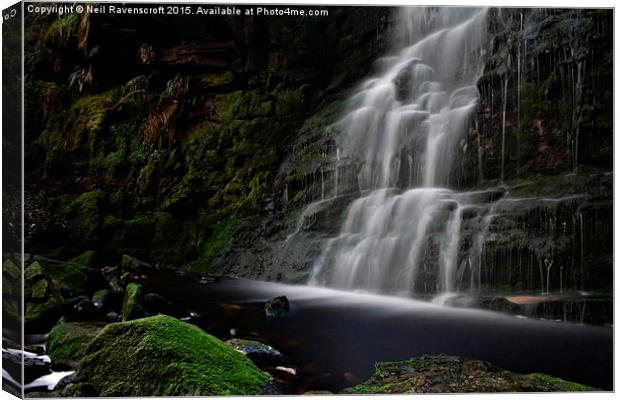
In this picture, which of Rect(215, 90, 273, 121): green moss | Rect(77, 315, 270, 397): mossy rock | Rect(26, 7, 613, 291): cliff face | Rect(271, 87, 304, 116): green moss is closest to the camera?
Rect(77, 315, 270, 397): mossy rock

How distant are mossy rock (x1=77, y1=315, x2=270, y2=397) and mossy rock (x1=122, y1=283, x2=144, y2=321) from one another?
22.4 inches

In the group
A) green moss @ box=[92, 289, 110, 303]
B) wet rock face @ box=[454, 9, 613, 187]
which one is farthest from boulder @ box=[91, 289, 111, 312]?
wet rock face @ box=[454, 9, 613, 187]

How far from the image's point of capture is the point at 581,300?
21.9 feet

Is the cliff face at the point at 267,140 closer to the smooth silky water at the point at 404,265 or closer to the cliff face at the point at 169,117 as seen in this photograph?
the cliff face at the point at 169,117

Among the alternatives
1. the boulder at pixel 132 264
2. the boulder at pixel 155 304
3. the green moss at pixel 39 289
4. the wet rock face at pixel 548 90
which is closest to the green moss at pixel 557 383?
the wet rock face at pixel 548 90

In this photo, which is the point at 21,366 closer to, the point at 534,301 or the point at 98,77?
the point at 98,77

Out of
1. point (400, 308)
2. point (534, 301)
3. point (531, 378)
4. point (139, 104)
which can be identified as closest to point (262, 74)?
point (139, 104)

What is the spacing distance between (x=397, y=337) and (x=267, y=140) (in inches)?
123

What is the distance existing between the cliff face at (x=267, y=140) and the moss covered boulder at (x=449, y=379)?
1010mm

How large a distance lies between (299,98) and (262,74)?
0.54 metres

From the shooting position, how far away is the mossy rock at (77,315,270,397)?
5.75 meters

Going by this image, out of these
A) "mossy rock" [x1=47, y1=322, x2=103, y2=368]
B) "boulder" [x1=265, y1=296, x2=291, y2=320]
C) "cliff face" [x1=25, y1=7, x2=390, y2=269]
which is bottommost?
"mossy rock" [x1=47, y1=322, x2=103, y2=368]

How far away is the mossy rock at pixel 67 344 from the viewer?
606 cm

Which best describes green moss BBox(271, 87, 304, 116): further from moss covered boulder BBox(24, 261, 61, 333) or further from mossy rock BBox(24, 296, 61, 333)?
mossy rock BBox(24, 296, 61, 333)
